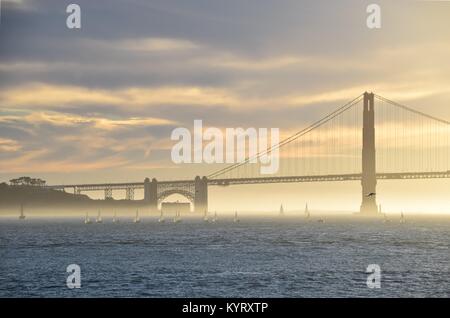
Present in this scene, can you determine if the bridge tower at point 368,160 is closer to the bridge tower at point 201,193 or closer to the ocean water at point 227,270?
the bridge tower at point 201,193

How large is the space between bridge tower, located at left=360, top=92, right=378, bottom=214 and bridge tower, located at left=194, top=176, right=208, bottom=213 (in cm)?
3529

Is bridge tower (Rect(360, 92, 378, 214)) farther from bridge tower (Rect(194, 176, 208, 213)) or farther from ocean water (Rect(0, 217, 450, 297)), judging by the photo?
ocean water (Rect(0, 217, 450, 297))

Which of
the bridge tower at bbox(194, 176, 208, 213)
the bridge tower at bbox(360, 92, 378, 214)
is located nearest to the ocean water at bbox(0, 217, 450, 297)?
the bridge tower at bbox(360, 92, 378, 214)

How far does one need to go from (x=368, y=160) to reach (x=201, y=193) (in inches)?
1645

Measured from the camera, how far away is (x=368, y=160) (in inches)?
5999

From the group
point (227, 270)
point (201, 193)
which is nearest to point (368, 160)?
point (201, 193)

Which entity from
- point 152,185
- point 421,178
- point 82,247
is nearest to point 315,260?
point 82,247

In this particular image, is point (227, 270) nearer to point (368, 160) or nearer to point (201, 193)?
point (368, 160)

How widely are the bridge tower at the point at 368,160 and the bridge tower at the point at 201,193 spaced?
35.3 m

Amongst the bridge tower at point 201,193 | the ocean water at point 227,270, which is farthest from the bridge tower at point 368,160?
the ocean water at point 227,270
